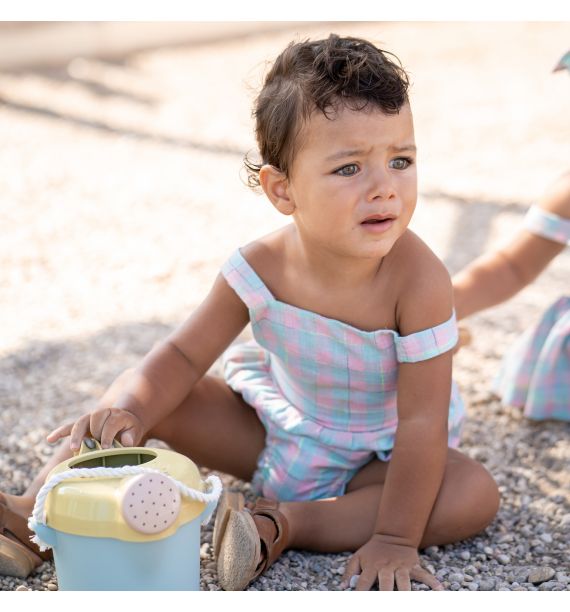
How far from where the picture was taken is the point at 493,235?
4223mm

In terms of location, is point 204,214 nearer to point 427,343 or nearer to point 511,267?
point 511,267

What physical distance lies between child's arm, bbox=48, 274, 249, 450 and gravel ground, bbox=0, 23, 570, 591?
12.4 inches

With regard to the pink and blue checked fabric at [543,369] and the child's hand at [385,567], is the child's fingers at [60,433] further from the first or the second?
the pink and blue checked fabric at [543,369]

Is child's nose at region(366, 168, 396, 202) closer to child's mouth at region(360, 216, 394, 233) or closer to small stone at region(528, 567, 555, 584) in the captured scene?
child's mouth at region(360, 216, 394, 233)

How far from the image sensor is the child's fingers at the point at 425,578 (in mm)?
2004

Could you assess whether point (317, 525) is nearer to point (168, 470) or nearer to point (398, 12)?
point (168, 470)

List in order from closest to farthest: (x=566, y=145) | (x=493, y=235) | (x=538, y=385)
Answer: (x=538, y=385) → (x=493, y=235) → (x=566, y=145)

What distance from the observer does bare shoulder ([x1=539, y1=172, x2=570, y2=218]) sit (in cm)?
271

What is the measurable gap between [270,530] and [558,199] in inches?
48.0

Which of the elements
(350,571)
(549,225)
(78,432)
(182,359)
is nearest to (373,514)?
(350,571)

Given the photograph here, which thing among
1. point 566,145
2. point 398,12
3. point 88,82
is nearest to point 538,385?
point 398,12

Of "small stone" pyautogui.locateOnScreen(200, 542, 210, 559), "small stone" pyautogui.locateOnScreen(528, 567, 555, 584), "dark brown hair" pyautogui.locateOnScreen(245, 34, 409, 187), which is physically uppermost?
"dark brown hair" pyautogui.locateOnScreen(245, 34, 409, 187)

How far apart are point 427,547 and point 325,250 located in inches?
26.3

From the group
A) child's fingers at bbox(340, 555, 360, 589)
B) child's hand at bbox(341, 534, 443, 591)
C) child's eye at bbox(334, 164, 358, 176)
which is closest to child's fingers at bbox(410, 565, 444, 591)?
child's hand at bbox(341, 534, 443, 591)
